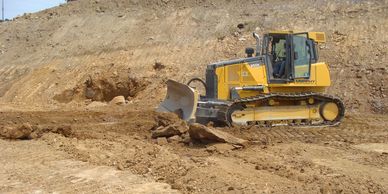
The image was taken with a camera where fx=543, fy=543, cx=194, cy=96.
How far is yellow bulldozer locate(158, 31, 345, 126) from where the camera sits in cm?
1232

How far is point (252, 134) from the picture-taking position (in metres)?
11.2

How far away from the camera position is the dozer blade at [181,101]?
12234mm

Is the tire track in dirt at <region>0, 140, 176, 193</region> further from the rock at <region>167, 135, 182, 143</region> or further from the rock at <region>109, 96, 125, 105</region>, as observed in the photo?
the rock at <region>109, 96, 125, 105</region>

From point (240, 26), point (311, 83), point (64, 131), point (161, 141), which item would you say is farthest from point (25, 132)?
point (240, 26)

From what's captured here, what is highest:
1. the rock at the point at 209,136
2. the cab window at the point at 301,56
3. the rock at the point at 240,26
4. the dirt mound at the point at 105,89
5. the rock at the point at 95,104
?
the rock at the point at 240,26

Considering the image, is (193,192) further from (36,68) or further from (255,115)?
(36,68)

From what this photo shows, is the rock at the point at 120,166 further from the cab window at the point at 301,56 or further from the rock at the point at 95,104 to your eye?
the rock at the point at 95,104

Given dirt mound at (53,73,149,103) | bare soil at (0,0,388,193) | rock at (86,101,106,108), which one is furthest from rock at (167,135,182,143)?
dirt mound at (53,73,149,103)

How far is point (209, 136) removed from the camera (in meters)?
9.70

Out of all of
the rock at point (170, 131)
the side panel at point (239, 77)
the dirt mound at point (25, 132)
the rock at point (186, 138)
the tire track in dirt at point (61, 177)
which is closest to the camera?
the tire track in dirt at point (61, 177)

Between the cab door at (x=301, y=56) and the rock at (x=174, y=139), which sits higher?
the cab door at (x=301, y=56)

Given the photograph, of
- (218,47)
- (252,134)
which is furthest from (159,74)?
(252,134)

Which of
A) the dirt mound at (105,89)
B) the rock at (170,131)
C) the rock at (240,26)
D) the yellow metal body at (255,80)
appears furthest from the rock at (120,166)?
the rock at (240,26)

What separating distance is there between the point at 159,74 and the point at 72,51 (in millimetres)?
6200
